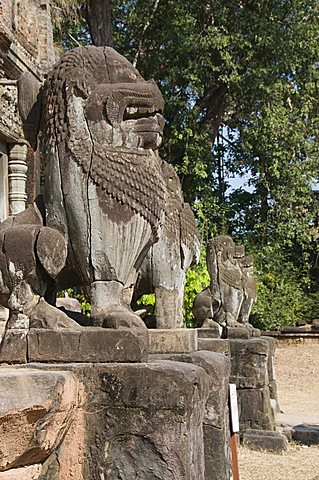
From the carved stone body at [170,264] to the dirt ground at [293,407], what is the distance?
3345 millimetres

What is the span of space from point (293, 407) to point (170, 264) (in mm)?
8766

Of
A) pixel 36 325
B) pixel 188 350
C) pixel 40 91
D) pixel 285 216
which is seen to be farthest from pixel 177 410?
pixel 285 216

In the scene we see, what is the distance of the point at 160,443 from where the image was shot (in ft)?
8.16

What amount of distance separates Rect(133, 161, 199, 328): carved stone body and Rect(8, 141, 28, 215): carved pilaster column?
5731 mm

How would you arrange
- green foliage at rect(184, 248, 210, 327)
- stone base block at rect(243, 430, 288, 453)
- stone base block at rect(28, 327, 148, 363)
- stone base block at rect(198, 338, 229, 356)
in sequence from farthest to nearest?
green foliage at rect(184, 248, 210, 327) < stone base block at rect(243, 430, 288, 453) < stone base block at rect(198, 338, 229, 356) < stone base block at rect(28, 327, 148, 363)

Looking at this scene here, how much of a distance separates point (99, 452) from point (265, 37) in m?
A: 15.2

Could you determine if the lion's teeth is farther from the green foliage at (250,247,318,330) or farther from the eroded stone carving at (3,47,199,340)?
the green foliage at (250,247,318,330)

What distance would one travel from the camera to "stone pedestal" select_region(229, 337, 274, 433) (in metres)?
8.57

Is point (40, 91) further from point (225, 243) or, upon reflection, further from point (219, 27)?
point (219, 27)

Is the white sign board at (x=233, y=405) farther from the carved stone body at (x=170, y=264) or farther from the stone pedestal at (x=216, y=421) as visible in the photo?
the carved stone body at (x=170, y=264)

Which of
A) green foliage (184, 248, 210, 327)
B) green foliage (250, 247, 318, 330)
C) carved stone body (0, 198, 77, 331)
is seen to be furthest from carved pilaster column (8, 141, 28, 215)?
green foliage (250, 247, 318, 330)

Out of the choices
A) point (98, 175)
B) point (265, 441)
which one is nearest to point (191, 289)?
point (265, 441)

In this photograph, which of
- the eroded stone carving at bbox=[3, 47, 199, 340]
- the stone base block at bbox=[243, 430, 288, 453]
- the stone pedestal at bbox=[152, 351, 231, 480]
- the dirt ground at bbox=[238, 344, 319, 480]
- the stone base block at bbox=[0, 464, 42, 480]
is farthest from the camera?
the stone base block at bbox=[243, 430, 288, 453]

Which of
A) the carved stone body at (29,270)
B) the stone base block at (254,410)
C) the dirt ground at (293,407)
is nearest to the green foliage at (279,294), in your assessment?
the dirt ground at (293,407)
